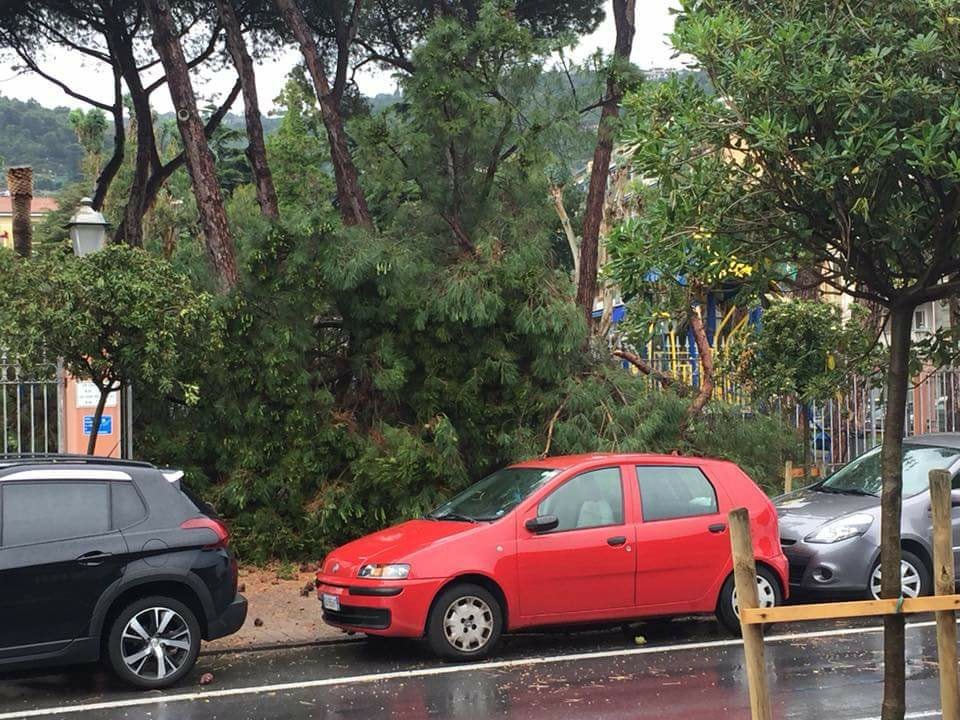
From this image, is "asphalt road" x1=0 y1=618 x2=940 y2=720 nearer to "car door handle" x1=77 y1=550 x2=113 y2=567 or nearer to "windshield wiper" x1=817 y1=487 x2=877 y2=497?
"car door handle" x1=77 y1=550 x2=113 y2=567

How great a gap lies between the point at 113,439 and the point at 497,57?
6.55m

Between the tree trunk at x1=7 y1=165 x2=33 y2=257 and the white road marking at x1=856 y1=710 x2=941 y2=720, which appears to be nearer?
the white road marking at x1=856 y1=710 x2=941 y2=720

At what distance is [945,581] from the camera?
5.11 m

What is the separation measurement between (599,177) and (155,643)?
9932mm

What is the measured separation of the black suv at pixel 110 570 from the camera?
817 centimetres

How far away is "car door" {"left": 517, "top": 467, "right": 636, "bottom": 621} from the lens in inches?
371

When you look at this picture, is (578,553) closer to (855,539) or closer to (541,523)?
(541,523)

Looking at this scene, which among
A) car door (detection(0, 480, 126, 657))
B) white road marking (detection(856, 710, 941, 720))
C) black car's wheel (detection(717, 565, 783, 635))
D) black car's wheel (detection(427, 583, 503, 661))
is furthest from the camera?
black car's wheel (detection(717, 565, 783, 635))

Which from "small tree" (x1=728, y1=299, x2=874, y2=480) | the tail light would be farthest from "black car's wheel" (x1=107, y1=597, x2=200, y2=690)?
"small tree" (x1=728, y1=299, x2=874, y2=480)

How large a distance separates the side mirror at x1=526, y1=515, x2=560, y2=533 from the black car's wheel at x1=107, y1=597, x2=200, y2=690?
8.71 feet

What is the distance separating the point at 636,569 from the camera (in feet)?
31.8

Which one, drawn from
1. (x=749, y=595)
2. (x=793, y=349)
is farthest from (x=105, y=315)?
(x=793, y=349)

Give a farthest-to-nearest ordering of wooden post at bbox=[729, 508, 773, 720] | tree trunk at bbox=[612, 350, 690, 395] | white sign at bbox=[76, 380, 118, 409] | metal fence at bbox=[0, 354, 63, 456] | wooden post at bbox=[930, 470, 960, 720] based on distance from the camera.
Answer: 1. tree trunk at bbox=[612, 350, 690, 395]
2. white sign at bbox=[76, 380, 118, 409]
3. metal fence at bbox=[0, 354, 63, 456]
4. wooden post at bbox=[930, 470, 960, 720]
5. wooden post at bbox=[729, 508, 773, 720]

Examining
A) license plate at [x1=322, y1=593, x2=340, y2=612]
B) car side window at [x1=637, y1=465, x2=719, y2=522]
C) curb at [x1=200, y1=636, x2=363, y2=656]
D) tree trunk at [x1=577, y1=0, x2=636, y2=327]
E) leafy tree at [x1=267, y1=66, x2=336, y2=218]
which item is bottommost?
curb at [x1=200, y1=636, x2=363, y2=656]
